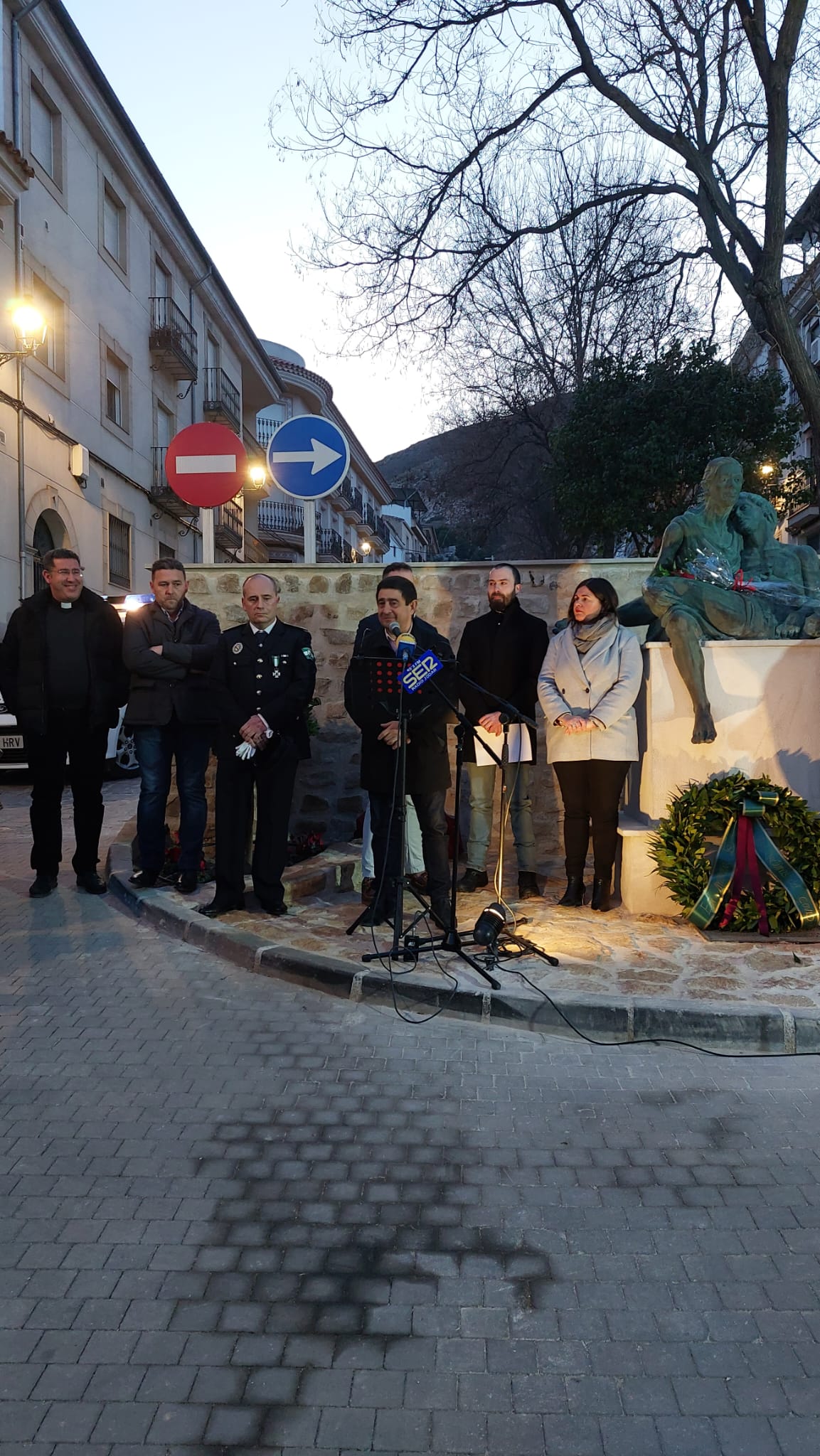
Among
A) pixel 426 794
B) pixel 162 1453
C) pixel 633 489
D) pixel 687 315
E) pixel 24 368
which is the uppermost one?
pixel 687 315

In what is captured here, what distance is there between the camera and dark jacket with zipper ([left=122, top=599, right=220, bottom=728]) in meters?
6.04

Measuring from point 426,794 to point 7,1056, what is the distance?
245 centimetres

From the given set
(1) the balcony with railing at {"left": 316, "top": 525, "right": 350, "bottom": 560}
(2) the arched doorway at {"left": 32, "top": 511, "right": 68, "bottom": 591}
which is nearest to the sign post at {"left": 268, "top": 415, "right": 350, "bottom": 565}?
(2) the arched doorway at {"left": 32, "top": 511, "right": 68, "bottom": 591}

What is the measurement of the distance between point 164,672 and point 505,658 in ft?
7.01

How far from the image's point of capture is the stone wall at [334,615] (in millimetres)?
7969

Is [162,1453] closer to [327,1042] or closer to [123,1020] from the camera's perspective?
[327,1042]

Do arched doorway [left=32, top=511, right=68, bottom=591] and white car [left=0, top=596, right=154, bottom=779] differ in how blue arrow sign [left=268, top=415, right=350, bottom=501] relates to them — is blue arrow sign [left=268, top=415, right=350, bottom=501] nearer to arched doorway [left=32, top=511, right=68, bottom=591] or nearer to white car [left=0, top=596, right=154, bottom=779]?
white car [left=0, top=596, right=154, bottom=779]

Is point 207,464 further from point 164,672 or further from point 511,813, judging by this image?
point 511,813

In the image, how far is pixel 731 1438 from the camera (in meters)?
1.82

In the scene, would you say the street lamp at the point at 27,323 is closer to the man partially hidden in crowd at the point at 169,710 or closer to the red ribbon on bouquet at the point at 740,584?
the man partially hidden in crowd at the point at 169,710

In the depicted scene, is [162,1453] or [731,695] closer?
[162,1453]

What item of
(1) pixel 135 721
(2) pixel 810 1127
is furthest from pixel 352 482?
(2) pixel 810 1127

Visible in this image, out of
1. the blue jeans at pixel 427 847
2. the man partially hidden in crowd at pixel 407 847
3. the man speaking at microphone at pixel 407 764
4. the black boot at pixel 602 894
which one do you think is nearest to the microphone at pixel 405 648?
the man speaking at microphone at pixel 407 764

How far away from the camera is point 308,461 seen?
7.18 meters
